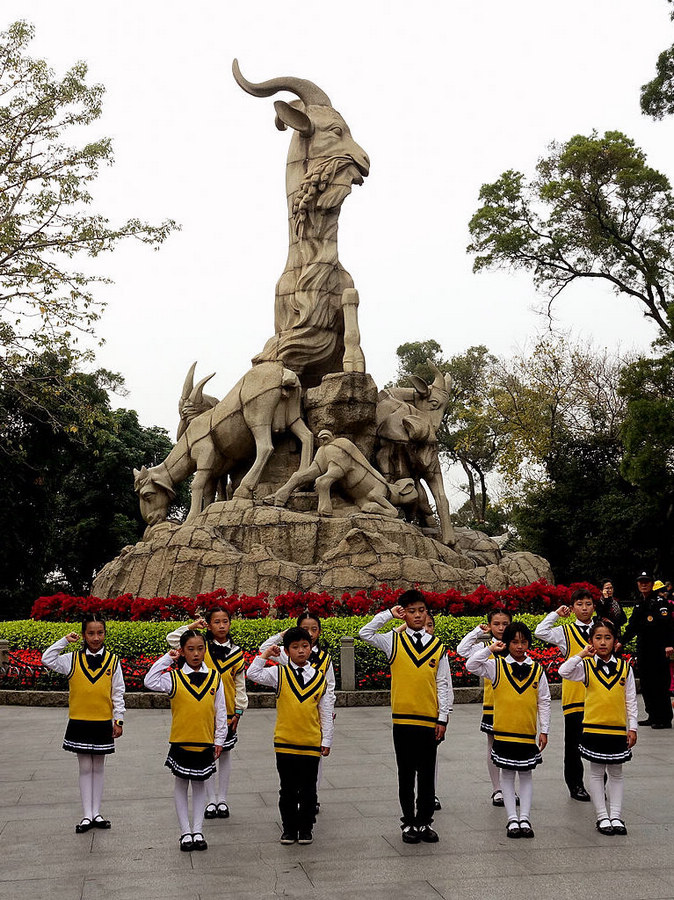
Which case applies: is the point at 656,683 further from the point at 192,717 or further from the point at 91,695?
the point at 91,695

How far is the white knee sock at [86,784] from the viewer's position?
17.5 ft

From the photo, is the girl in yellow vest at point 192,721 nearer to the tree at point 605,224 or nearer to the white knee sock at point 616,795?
the white knee sock at point 616,795

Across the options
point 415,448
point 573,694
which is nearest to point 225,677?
point 573,694

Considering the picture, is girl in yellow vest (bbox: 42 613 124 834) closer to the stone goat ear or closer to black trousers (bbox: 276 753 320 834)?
black trousers (bbox: 276 753 320 834)

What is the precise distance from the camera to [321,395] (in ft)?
47.9

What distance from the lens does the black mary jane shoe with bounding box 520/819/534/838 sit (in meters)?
5.02

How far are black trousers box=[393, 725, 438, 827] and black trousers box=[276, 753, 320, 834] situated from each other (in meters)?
0.46

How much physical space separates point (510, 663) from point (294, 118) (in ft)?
40.3

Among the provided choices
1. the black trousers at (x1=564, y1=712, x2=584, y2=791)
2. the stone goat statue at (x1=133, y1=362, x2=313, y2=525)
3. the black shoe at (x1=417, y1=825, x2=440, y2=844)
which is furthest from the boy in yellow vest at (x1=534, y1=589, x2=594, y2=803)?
the stone goat statue at (x1=133, y1=362, x2=313, y2=525)

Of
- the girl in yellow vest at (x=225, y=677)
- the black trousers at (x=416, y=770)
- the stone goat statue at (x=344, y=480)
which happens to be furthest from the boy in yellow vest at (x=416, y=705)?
the stone goat statue at (x=344, y=480)

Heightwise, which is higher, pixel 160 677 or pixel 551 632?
pixel 551 632

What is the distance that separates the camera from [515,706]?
536cm

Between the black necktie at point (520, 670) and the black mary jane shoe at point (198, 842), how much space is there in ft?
6.19

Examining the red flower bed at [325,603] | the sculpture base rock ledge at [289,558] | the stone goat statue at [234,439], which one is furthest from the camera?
the stone goat statue at [234,439]
